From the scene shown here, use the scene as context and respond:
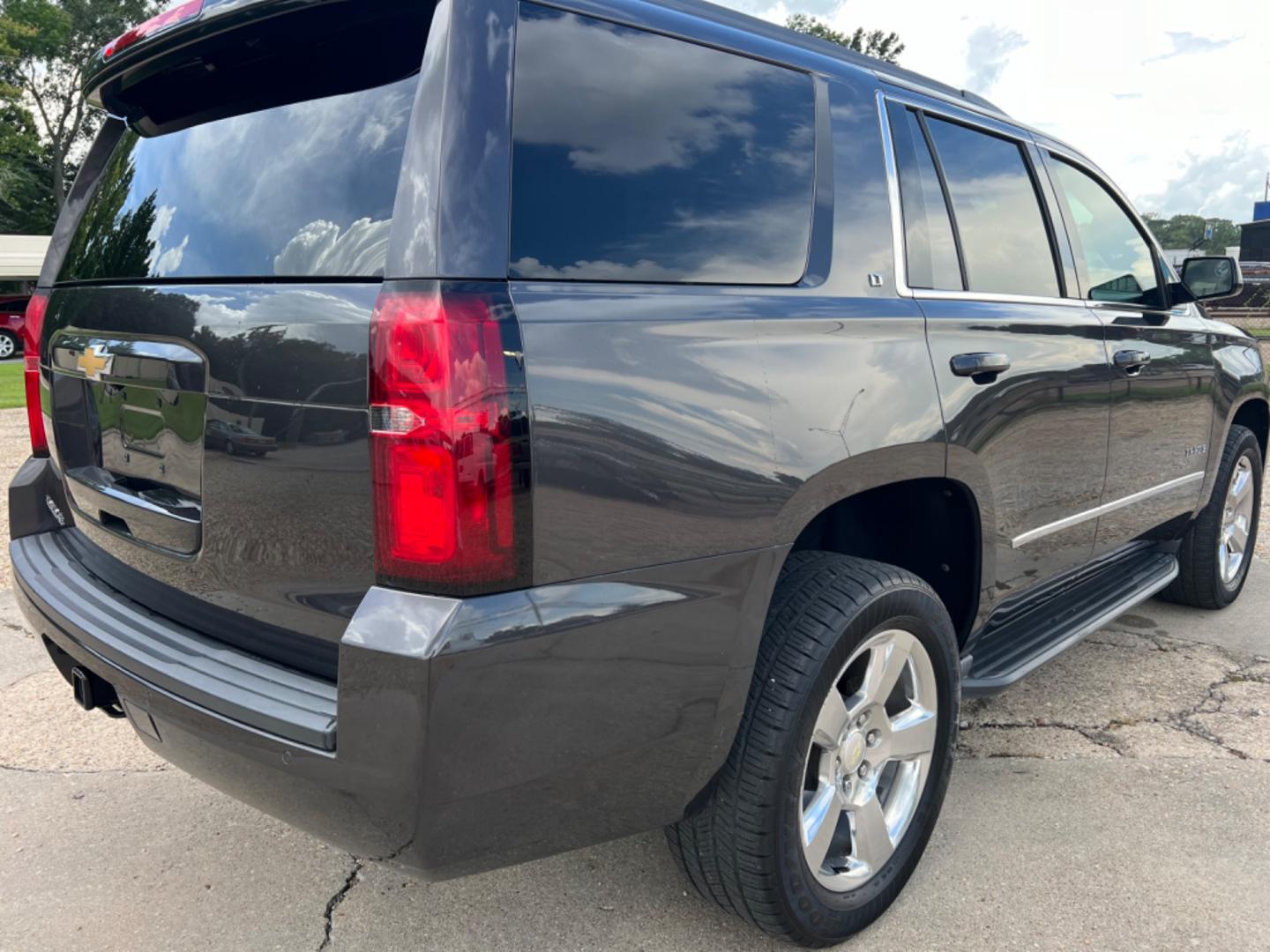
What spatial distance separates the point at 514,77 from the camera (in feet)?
5.59

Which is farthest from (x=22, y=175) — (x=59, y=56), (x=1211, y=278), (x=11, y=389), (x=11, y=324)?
(x=1211, y=278)

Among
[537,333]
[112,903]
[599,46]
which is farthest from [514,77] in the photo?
[112,903]

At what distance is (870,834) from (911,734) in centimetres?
25

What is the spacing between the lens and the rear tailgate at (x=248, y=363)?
1.73 m

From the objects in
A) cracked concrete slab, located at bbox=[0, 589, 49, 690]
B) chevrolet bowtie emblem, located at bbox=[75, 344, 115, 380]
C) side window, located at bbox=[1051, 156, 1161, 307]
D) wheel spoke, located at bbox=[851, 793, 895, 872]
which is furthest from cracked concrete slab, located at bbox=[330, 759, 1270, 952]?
cracked concrete slab, located at bbox=[0, 589, 49, 690]

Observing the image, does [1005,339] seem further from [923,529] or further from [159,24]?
[159,24]

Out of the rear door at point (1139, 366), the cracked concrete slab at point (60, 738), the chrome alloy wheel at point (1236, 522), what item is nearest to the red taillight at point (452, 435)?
the cracked concrete slab at point (60, 738)

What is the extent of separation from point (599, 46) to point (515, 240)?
1.45 ft

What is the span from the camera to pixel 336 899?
8.02 ft

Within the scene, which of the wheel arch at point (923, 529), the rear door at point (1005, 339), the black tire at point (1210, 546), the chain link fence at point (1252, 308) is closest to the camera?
the wheel arch at point (923, 529)

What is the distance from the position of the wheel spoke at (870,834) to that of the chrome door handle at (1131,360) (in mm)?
1687

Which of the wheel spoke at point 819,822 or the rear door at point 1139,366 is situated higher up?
the rear door at point 1139,366

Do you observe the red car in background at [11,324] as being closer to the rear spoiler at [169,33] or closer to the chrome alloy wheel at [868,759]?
the rear spoiler at [169,33]

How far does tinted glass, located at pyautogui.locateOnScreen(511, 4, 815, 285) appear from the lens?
1.73 metres
